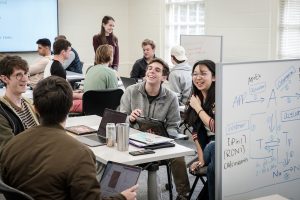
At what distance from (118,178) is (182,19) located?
6.04 m

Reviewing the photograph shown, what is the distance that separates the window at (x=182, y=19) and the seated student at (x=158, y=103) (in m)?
3.83

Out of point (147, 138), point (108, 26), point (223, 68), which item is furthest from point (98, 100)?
point (108, 26)

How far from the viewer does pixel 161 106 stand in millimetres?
3775

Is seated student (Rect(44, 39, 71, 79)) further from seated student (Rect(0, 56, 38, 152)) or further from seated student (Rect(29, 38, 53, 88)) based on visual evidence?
seated student (Rect(0, 56, 38, 152))

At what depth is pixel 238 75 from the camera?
245 cm

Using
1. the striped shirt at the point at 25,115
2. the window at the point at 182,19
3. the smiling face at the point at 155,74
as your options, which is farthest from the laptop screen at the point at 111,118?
the window at the point at 182,19

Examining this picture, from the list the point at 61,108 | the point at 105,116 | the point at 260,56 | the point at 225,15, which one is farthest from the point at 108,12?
the point at 61,108

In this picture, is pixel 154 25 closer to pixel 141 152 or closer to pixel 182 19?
pixel 182 19

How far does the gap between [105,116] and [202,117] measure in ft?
2.25

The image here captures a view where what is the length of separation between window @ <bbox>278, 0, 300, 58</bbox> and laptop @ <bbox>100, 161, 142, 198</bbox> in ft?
13.0

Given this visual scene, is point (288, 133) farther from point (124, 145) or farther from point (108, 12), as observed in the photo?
point (108, 12)

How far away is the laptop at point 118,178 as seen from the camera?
7.52 ft

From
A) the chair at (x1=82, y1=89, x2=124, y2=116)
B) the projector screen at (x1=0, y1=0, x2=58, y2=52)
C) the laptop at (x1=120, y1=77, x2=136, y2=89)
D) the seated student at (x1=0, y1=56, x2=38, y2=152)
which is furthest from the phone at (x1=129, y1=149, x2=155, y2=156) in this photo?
the projector screen at (x1=0, y1=0, x2=58, y2=52)

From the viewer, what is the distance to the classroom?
249 centimetres
